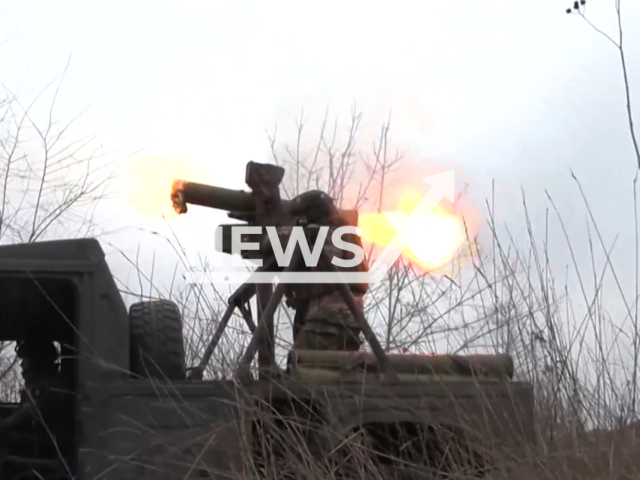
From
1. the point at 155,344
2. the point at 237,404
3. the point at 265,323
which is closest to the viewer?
the point at 237,404

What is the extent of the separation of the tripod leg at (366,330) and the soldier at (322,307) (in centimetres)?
18

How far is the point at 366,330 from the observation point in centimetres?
380

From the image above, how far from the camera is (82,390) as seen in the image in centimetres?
332

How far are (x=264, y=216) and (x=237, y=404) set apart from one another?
120cm

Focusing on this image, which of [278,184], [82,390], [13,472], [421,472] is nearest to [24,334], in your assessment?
[13,472]

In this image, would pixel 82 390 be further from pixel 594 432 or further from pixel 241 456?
pixel 594 432

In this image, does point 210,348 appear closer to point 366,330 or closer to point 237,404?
point 366,330

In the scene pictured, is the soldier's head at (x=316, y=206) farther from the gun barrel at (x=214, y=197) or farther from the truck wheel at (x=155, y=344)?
the truck wheel at (x=155, y=344)

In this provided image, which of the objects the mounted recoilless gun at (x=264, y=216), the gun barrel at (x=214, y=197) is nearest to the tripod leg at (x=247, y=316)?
the mounted recoilless gun at (x=264, y=216)

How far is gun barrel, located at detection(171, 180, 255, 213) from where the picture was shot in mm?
4312

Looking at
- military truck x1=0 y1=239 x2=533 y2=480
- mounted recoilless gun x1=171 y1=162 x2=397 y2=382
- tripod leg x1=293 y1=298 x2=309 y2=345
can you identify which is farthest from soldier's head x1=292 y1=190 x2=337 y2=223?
military truck x1=0 y1=239 x2=533 y2=480

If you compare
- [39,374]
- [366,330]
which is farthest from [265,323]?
[39,374]

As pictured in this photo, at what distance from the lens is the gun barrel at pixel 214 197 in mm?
4312

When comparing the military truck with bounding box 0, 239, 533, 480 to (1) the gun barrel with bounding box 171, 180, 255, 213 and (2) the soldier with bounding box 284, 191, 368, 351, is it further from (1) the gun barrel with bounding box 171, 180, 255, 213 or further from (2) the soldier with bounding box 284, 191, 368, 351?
(1) the gun barrel with bounding box 171, 180, 255, 213
